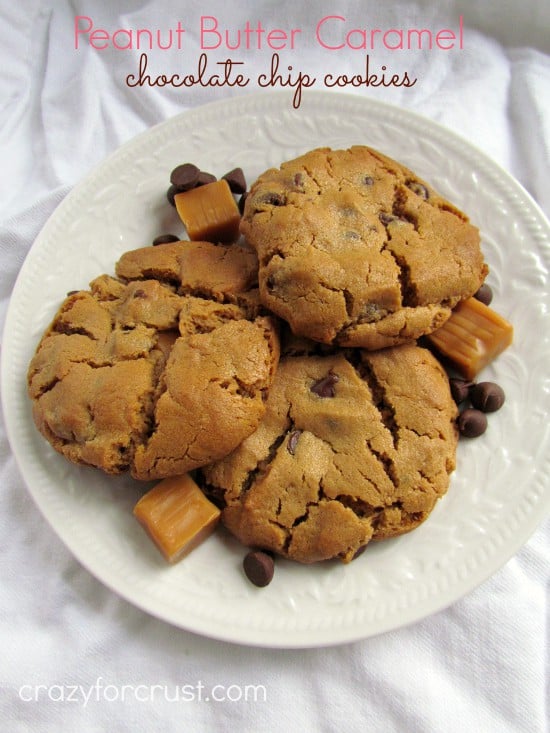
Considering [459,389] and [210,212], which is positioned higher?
[210,212]

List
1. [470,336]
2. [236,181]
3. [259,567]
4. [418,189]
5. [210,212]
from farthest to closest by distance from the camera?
[236,181]
[210,212]
[418,189]
[470,336]
[259,567]

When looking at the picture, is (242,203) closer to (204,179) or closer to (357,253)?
(204,179)

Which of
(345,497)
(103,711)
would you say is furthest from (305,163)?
(103,711)

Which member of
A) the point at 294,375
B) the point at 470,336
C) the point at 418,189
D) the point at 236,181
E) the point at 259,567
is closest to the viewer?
the point at 259,567

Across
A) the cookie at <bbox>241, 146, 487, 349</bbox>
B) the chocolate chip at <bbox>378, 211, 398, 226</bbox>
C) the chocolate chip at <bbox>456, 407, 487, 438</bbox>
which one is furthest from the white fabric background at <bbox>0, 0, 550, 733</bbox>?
the chocolate chip at <bbox>378, 211, 398, 226</bbox>

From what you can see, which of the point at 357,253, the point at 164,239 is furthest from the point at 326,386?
the point at 164,239

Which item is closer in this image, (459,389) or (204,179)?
(459,389)
